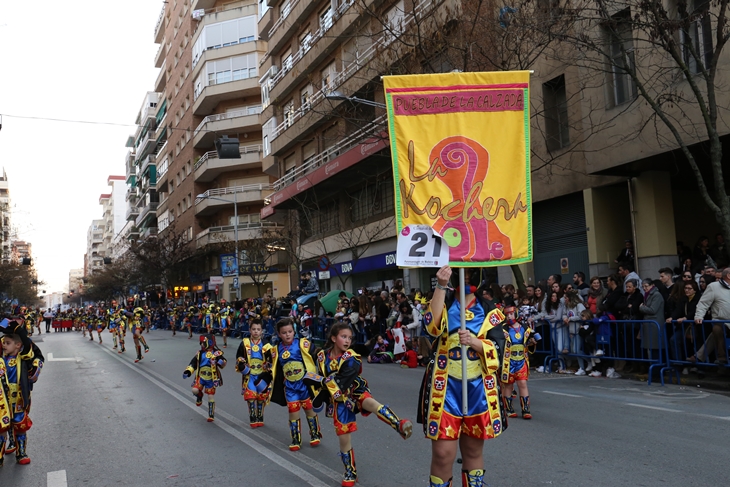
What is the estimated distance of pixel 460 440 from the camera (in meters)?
4.17

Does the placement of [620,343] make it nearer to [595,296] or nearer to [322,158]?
[595,296]

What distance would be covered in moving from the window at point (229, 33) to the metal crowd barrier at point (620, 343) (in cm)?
4657

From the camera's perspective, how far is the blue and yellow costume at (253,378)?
8.41 meters

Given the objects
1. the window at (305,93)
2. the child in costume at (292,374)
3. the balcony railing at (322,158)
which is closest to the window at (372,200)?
the balcony railing at (322,158)

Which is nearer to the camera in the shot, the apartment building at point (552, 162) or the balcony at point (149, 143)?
the apartment building at point (552, 162)

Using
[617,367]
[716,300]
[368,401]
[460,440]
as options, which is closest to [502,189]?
[460,440]

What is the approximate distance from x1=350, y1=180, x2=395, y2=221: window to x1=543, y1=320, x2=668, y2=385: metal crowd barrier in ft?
47.7

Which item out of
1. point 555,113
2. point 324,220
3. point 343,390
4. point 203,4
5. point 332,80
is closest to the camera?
point 343,390

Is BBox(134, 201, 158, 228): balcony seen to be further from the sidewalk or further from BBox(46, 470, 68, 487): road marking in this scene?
BBox(46, 470, 68, 487): road marking

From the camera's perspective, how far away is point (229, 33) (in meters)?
54.7

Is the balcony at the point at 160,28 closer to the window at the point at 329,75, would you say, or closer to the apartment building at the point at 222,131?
the apartment building at the point at 222,131

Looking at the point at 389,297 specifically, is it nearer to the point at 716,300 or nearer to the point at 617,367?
the point at 617,367

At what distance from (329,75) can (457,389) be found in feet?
95.4

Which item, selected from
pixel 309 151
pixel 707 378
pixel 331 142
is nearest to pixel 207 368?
pixel 707 378
